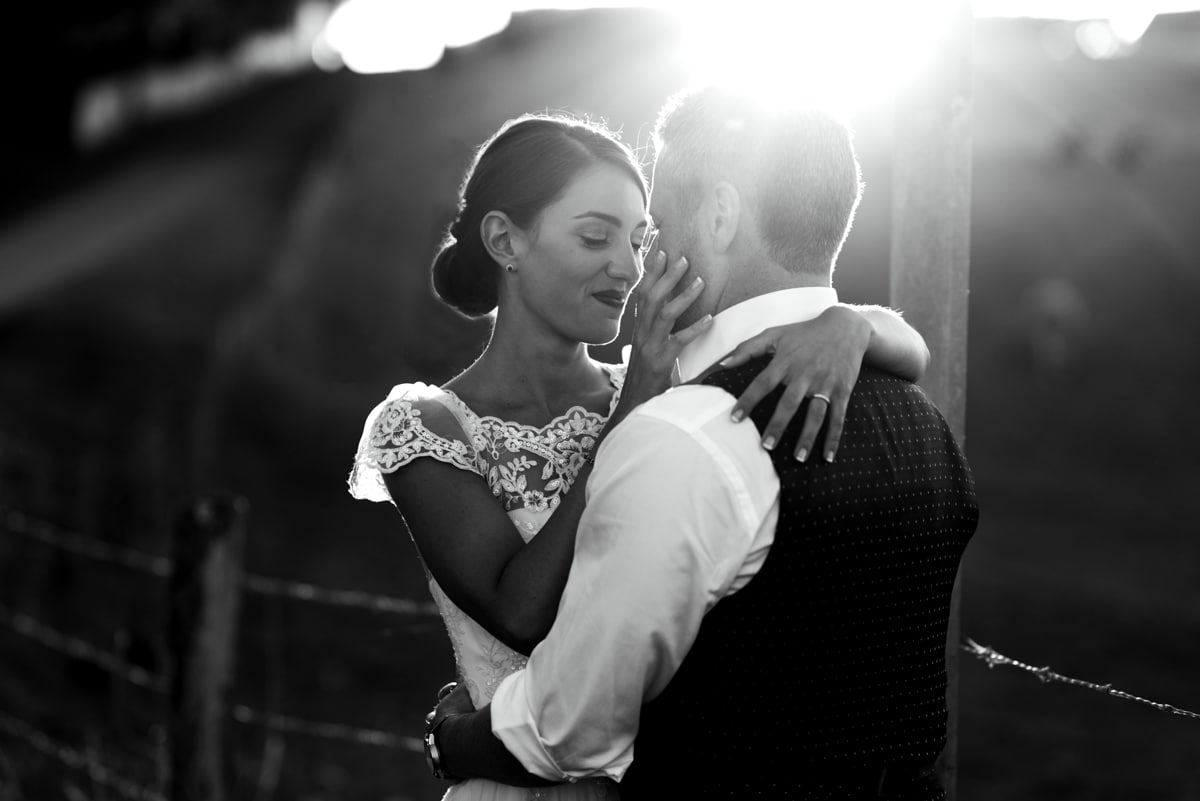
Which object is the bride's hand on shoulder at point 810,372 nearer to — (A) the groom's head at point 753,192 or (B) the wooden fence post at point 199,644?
(A) the groom's head at point 753,192

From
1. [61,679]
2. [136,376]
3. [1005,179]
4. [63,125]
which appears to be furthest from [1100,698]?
[63,125]

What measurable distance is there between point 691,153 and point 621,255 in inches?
22.6

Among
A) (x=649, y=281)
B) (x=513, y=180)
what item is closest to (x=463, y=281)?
(x=513, y=180)

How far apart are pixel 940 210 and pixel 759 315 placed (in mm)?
661

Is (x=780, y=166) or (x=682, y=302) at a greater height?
(x=780, y=166)

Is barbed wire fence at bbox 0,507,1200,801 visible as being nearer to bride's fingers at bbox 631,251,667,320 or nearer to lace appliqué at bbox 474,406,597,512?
lace appliqué at bbox 474,406,597,512

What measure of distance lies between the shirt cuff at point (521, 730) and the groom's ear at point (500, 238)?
0.95 m

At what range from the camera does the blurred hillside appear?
7.52 metres

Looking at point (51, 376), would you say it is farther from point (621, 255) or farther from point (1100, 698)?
point (621, 255)

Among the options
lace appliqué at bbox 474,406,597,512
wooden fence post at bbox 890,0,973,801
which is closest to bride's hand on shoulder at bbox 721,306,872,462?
wooden fence post at bbox 890,0,973,801

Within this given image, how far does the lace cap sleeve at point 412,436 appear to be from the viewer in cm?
229

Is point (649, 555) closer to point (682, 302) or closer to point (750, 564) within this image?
point (750, 564)

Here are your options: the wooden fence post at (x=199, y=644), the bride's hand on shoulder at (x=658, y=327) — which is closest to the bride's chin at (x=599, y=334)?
the bride's hand on shoulder at (x=658, y=327)

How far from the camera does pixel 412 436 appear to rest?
232cm
